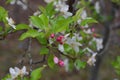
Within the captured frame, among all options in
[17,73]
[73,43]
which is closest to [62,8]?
[73,43]

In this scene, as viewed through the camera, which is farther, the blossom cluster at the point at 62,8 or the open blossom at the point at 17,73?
the blossom cluster at the point at 62,8

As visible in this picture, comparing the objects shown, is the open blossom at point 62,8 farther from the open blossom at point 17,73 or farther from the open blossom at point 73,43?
the open blossom at point 17,73

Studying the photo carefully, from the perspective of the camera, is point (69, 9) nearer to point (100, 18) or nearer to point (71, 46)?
point (71, 46)

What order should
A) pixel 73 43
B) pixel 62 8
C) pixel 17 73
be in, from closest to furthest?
pixel 17 73 → pixel 73 43 → pixel 62 8

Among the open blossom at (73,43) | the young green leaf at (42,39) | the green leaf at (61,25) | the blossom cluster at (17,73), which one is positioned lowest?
the blossom cluster at (17,73)

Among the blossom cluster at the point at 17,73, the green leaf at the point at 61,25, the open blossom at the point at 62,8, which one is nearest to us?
the green leaf at the point at 61,25

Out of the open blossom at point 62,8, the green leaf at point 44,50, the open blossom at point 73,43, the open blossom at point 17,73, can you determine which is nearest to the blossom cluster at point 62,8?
the open blossom at point 62,8

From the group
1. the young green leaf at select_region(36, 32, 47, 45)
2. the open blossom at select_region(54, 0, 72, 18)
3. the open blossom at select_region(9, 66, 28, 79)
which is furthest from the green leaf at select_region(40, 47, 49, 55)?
the open blossom at select_region(54, 0, 72, 18)

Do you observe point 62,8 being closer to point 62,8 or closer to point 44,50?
point 62,8

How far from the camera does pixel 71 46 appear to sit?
2068 mm

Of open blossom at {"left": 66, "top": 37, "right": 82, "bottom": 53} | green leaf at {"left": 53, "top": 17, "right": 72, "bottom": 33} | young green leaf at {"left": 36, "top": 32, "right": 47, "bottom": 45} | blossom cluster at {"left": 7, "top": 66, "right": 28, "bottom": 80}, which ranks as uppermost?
green leaf at {"left": 53, "top": 17, "right": 72, "bottom": 33}

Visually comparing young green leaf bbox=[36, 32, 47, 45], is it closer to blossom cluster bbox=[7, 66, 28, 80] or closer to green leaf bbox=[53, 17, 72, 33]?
green leaf bbox=[53, 17, 72, 33]

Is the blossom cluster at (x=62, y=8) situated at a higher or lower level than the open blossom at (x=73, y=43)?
higher

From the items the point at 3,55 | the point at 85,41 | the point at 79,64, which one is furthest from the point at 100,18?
the point at 3,55
